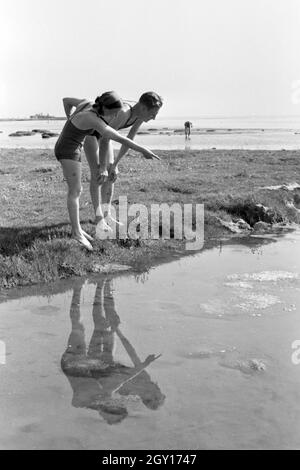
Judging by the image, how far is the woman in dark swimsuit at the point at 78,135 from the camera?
292 inches

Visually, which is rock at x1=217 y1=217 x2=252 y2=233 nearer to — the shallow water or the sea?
the shallow water

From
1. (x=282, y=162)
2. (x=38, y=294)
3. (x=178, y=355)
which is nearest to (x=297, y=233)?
(x=38, y=294)

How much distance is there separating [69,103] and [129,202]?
3.37 meters

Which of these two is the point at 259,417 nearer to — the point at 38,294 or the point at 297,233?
the point at 38,294

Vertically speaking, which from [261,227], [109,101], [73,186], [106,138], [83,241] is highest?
[109,101]

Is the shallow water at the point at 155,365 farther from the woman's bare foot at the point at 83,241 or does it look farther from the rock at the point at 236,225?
the rock at the point at 236,225

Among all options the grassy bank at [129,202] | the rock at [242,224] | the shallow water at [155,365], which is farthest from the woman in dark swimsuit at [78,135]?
the rock at [242,224]

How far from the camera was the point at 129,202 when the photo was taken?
11.5 m

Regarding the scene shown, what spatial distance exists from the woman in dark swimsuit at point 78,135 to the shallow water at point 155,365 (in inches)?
49.0

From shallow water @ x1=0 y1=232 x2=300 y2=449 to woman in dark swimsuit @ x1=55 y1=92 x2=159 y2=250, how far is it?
4.09 feet

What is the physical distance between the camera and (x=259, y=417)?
12.2 ft

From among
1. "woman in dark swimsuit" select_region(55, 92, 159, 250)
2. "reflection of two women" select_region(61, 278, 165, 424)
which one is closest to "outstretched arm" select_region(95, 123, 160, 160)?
"woman in dark swimsuit" select_region(55, 92, 159, 250)

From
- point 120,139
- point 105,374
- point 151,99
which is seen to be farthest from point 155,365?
point 151,99

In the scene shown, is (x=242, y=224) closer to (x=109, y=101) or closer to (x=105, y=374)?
(x=109, y=101)
